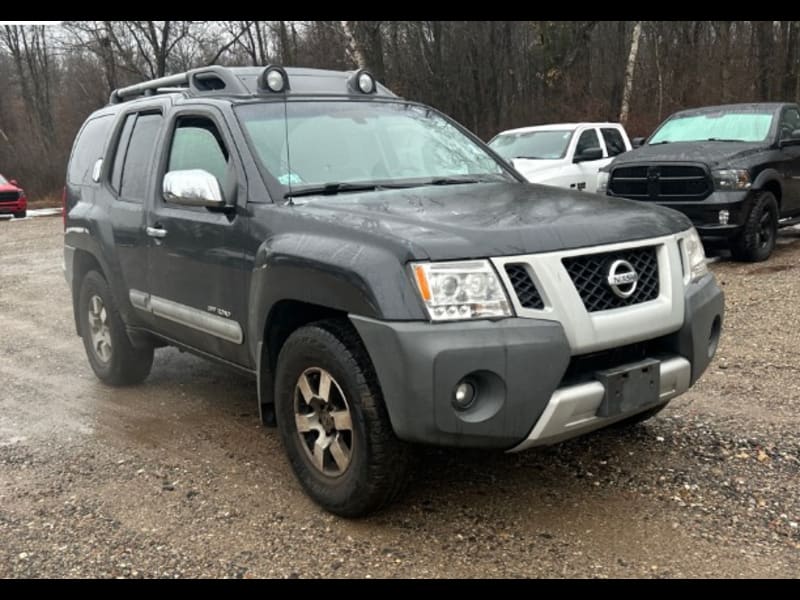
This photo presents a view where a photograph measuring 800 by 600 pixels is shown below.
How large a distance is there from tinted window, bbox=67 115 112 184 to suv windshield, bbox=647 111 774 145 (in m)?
7.07

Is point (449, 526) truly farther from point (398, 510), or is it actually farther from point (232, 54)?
point (232, 54)

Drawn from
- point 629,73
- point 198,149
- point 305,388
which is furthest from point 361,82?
point 629,73

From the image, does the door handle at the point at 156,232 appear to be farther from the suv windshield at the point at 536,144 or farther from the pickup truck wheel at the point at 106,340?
the suv windshield at the point at 536,144

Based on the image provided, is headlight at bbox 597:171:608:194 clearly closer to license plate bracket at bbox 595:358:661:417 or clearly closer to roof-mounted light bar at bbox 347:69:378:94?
roof-mounted light bar at bbox 347:69:378:94

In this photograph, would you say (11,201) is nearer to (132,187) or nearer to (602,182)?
(602,182)

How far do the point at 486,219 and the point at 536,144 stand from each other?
9.05 meters

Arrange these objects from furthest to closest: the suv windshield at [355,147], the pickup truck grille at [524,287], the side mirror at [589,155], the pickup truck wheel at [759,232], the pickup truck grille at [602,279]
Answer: the side mirror at [589,155]
the pickup truck wheel at [759,232]
the suv windshield at [355,147]
the pickup truck grille at [602,279]
the pickup truck grille at [524,287]

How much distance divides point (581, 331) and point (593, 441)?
1467 millimetres

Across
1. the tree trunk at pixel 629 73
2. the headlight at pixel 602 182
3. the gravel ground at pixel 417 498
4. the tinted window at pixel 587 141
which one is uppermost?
the tree trunk at pixel 629 73

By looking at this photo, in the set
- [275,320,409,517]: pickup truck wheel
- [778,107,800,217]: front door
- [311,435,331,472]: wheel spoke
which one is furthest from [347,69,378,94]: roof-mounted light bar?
[778,107,800,217]: front door

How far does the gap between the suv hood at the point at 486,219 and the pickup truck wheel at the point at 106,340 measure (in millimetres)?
2286

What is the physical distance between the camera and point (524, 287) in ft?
9.59

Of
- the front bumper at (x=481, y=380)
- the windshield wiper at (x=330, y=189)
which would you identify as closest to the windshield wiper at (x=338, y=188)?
the windshield wiper at (x=330, y=189)

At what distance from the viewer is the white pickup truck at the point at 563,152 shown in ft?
36.1
